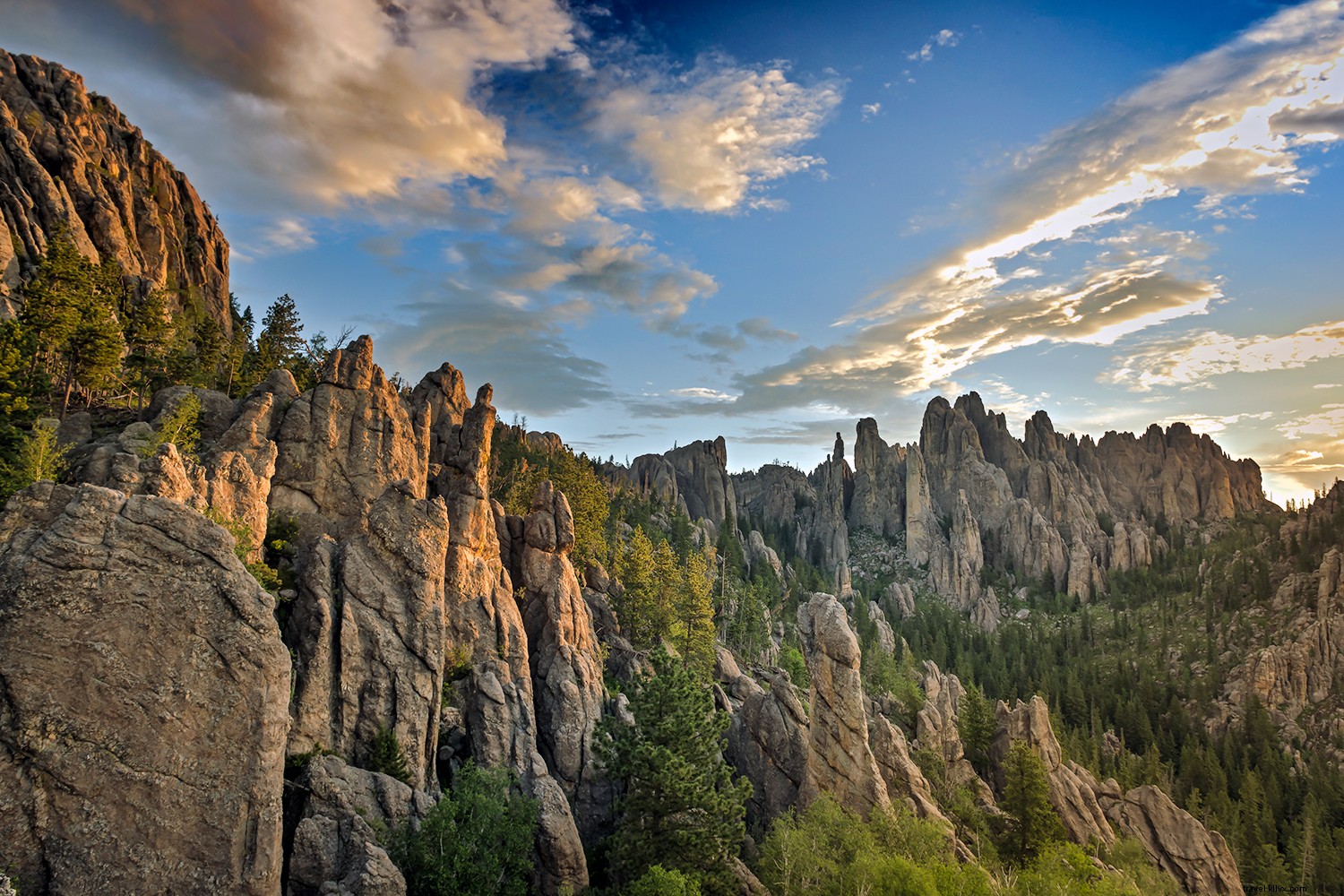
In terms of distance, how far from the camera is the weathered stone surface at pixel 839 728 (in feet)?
139

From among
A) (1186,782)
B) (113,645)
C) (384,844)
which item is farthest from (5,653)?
(1186,782)

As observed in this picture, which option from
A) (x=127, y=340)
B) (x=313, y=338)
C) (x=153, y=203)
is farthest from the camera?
(x=313, y=338)

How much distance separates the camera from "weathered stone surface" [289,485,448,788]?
103 ft

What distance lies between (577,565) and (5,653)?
54183 millimetres

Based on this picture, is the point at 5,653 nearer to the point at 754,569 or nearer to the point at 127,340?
the point at 127,340

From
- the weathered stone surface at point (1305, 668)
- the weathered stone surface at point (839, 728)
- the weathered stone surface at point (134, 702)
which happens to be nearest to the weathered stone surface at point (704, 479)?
the weathered stone surface at point (1305, 668)

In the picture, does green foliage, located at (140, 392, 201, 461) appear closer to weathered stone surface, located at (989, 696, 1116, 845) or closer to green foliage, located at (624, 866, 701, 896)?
green foliage, located at (624, 866, 701, 896)

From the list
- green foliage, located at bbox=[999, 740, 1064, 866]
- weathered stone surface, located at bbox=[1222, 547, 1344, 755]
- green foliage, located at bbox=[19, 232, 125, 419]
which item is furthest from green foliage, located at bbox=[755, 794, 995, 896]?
weathered stone surface, located at bbox=[1222, 547, 1344, 755]

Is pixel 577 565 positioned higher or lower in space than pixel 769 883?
higher

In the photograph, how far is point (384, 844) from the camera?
25891 millimetres

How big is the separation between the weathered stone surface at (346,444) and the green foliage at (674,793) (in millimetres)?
21473

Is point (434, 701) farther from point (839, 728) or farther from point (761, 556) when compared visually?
point (761, 556)

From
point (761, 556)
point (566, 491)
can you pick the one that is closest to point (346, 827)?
point (566, 491)

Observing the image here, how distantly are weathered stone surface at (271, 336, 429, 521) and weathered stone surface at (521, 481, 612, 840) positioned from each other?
11443mm
